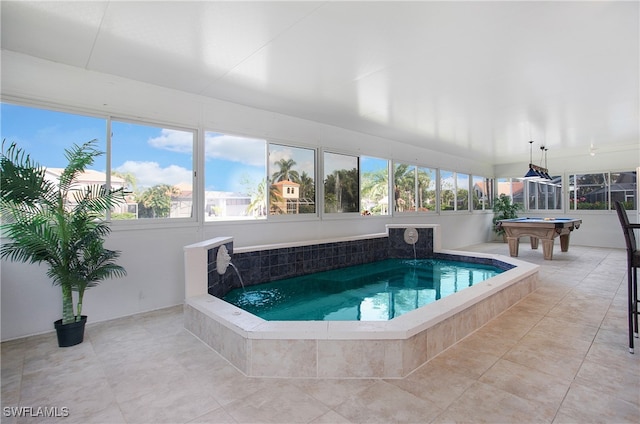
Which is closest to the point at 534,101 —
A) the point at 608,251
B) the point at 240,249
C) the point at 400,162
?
Result: the point at 400,162

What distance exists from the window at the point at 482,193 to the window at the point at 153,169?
8.83 meters

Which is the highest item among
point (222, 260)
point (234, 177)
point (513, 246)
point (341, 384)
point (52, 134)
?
point (52, 134)

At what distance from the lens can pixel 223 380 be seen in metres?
2.15

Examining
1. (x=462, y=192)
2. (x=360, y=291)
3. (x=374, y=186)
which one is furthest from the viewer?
(x=462, y=192)

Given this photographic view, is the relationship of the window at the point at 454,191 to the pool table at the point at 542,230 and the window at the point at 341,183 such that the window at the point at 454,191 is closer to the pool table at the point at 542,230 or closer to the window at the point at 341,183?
the pool table at the point at 542,230

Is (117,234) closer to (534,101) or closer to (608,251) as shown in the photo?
(534,101)

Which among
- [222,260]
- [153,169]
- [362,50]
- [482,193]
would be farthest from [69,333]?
[482,193]

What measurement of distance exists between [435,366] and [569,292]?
3.21 meters

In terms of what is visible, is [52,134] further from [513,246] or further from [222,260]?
[513,246]

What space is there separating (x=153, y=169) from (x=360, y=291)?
10.1 feet

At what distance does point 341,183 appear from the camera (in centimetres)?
614

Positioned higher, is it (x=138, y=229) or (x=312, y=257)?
(x=138, y=229)

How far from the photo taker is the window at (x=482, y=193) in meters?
10.2

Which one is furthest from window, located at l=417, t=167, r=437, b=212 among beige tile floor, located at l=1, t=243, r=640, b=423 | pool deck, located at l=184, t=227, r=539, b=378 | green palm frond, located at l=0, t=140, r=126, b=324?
green palm frond, located at l=0, t=140, r=126, b=324
